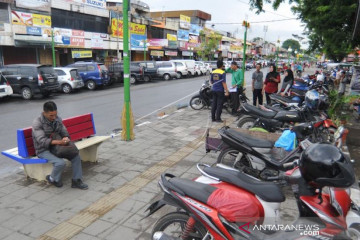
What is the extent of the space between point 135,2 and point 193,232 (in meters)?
39.5

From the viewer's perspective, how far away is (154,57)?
127 feet

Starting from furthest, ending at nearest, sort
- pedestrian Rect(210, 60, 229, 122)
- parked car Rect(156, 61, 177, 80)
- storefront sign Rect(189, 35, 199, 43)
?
storefront sign Rect(189, 35, 199, 43)
parked car Rect(156, 61, 177, 80)
pedestrian Rect(210, 60, 229, 122)

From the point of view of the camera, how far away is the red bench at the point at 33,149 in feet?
15.3

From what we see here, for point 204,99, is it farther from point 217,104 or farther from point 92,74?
point 92,74

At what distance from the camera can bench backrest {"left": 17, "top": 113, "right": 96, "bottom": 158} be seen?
4.66 m

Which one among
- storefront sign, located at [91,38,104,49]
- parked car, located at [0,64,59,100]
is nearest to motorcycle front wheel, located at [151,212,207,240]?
parked car, located at [0,64,59,100]

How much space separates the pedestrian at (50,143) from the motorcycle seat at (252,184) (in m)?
2.46

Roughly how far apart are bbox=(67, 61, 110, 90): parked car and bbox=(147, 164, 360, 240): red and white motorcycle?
1651 cm

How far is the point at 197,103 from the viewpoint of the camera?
39.0ft

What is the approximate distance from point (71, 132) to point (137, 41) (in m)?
29.8

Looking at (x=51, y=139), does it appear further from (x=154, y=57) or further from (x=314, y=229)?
(x=154, y=57)

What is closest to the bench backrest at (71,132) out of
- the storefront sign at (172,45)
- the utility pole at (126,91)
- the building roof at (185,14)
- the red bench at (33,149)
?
the red bench at (33,149)

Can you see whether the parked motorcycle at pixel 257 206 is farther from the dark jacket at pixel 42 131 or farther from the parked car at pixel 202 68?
the parked car at pixel 202 68

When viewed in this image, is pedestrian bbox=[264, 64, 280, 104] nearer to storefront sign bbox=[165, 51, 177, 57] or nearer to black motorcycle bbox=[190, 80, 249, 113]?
black motorcycle bbox=[190, 80, 249, 113]
